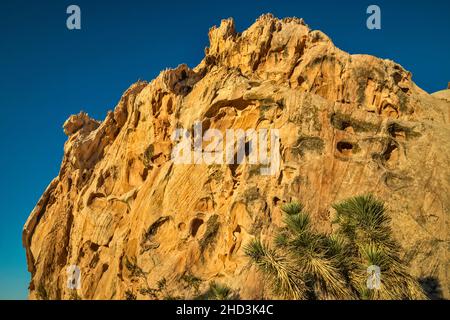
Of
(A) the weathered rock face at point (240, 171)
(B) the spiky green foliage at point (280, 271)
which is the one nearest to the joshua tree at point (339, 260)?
(B) the spiky green foliage at point (280, 271)

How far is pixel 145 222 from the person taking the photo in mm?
28438

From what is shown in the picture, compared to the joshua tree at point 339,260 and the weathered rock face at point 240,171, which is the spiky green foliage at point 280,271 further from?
the weathered rock face at point 240,171

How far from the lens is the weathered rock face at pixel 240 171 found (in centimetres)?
2564

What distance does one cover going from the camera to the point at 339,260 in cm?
1781

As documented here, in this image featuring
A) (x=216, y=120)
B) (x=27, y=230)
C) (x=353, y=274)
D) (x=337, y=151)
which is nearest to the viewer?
(x=353, y=274)

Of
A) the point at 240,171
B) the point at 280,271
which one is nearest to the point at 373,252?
the point at 280,271

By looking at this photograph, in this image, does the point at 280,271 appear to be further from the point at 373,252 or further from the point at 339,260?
the point at 373,252

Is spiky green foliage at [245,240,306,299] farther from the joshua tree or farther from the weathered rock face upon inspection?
the weathered rock face

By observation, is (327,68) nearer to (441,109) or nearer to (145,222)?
(441,109)

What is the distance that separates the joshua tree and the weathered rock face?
5.33 metres

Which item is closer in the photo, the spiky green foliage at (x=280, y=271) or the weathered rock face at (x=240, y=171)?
the spiky green foliage at (x=280, y=271)

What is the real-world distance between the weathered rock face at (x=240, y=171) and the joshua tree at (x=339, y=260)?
533 centimetres
